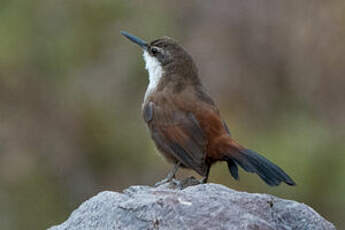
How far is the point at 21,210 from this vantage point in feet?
31.4

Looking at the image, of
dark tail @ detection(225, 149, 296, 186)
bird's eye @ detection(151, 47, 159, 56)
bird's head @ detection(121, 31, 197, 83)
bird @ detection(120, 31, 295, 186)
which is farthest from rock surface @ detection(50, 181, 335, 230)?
bird's eye @ detection(151, 47, 159, 56)

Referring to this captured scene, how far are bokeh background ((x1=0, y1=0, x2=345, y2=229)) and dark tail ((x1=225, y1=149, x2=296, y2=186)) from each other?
2.62 metres

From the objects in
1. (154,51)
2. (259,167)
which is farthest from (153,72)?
(259,167)

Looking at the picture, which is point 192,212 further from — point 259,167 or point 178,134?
point 178,134

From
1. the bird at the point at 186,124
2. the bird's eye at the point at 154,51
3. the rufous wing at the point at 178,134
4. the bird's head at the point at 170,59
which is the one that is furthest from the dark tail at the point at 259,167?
the bird's eye at the point at 154,51

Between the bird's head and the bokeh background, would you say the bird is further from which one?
the bokeh background

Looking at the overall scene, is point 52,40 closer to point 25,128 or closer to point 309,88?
point 25,128

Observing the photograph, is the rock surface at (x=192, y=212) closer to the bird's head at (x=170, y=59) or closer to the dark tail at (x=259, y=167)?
the dark tail at (x=259, y=167)

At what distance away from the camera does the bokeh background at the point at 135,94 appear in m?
9.66

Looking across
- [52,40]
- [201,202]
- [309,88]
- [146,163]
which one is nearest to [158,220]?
[201,202]

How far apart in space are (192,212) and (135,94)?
555 centimetres

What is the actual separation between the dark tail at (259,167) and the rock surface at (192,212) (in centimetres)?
118

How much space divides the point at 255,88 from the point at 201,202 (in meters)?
5.98

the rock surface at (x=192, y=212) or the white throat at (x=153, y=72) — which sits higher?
the white throat at (x=153, y=72)
